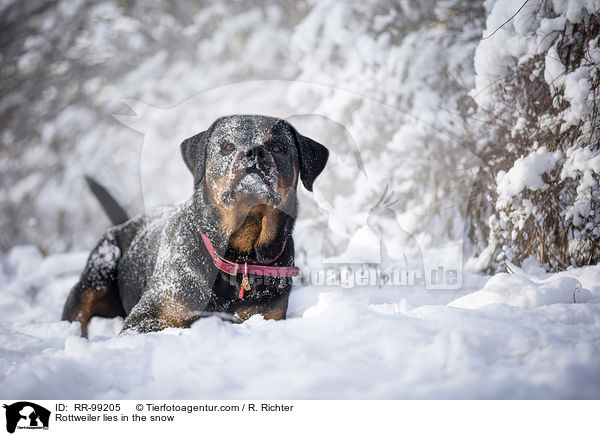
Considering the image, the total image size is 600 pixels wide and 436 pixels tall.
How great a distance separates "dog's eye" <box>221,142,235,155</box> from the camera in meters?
1.64

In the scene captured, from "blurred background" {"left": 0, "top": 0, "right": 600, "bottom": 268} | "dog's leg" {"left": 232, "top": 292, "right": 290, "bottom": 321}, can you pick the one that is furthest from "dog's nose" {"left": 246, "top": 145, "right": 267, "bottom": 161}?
"blurred background" {"left": 0, "top": 0, "right": 600, "bottom": 268}

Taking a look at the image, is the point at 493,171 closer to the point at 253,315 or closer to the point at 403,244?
the point at 403,244

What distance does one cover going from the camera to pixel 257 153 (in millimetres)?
1603

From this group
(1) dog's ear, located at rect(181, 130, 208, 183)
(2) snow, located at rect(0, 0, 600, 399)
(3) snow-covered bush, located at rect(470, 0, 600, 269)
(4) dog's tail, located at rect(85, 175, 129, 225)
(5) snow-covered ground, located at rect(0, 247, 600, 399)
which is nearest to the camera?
(5) snow-covered ground, located at rect(0, 247, 600, 399)

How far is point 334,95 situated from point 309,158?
2.60ft

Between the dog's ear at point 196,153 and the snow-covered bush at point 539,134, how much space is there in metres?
1.49

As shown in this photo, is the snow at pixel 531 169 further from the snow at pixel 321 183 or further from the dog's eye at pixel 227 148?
the dog's eye at pixel 227 148

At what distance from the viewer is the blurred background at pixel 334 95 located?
201cm

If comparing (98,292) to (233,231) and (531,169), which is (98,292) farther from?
(531,169)
